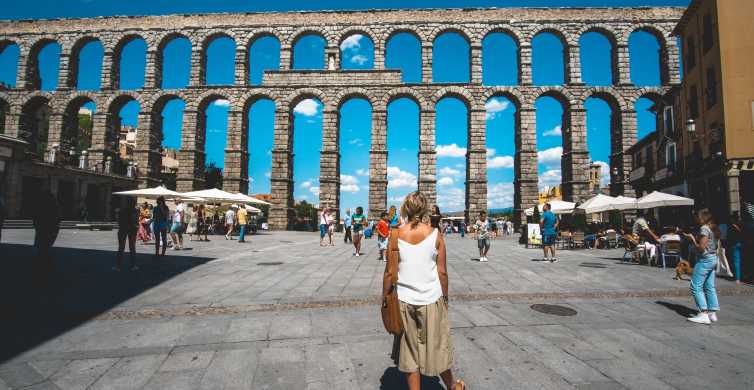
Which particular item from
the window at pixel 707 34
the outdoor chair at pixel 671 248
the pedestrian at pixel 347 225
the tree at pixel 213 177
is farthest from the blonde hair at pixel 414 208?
the tree at pixel 213 177

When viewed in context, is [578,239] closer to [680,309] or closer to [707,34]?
[680,309]

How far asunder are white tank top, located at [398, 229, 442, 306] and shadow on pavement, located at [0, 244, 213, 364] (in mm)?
3981

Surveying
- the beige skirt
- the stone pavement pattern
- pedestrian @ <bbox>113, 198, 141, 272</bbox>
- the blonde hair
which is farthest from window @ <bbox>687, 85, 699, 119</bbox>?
pedestrian @ <bbox>113, 198, 141, 272</bbox>

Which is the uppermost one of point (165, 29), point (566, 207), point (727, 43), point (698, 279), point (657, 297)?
point (165, 29)

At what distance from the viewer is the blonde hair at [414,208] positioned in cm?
271

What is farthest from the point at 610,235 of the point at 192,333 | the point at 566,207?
the point at 192,333

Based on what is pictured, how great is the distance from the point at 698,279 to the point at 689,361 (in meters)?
2.28

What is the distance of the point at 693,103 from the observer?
18.6 metres

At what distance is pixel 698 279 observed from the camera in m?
5.05

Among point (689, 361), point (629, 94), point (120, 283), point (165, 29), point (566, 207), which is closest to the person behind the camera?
point (689, 361)

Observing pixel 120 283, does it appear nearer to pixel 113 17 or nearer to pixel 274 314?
pixel 274 314

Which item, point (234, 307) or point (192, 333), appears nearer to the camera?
point (192, 333)

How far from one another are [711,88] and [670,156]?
6.12 metres

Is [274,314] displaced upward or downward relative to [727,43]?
downward
